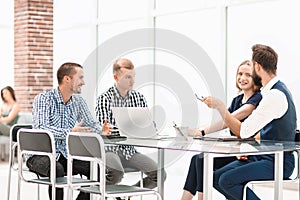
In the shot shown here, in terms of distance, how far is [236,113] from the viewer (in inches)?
162

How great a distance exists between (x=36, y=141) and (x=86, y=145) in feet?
1.82

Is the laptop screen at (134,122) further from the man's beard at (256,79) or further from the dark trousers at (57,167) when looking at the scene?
the man's beard at (256,79)

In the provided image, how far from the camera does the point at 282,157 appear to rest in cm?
357

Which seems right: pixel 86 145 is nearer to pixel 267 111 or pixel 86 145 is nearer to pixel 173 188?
pixel 267 111

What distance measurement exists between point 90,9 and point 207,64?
6.99 ft

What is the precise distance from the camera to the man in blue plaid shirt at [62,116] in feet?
13.6

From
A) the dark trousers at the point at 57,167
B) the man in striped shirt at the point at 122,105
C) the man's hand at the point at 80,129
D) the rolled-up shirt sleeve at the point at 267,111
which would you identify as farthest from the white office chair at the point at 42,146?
the rolled-up shirt sleeve at the point at 267,111

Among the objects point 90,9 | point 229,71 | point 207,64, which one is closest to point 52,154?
point 229,71

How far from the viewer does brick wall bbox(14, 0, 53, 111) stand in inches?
369

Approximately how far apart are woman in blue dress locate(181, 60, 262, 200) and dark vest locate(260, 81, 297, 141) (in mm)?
345

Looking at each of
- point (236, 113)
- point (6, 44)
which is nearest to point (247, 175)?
point (236, 113)

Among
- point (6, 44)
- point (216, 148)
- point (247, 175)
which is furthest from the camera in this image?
point (6, 44)

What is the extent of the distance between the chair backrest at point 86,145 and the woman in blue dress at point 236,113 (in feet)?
2.75

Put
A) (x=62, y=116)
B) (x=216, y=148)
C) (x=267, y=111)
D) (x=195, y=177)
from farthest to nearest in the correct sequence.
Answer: (x=62, y=116)
(x=195, y=177)
(x=267, y=111)
(x=216, y=148)
